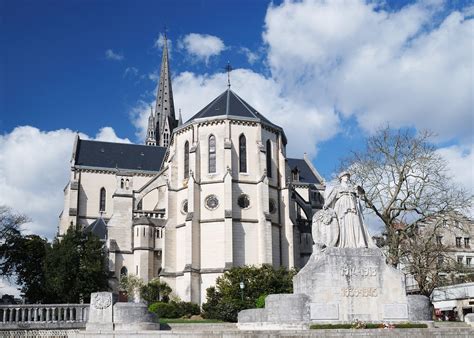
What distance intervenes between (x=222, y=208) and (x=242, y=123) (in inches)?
346

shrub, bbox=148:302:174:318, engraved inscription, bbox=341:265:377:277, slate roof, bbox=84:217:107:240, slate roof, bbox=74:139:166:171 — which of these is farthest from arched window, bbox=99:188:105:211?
engraved inscription, bbox=341:265:377:277

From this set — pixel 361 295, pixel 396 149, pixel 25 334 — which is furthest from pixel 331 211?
pixel 396 149

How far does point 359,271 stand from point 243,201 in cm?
3490

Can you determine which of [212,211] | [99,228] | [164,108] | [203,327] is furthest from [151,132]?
[203,327]

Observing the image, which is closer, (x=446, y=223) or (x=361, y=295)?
(x=361, y=295)

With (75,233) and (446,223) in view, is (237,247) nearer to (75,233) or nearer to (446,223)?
(75,233)

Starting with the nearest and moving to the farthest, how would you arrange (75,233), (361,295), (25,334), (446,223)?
(361,295) → (25,334) → (446,223) → (75,233)

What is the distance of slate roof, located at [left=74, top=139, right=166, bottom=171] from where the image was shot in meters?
Answer: 72.8

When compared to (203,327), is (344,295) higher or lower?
higher

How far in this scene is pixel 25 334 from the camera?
20172mm

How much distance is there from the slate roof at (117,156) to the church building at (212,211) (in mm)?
11953

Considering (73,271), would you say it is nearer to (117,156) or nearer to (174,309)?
(174,309)

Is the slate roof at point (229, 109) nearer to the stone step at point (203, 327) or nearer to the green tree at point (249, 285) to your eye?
the green tree at point (249, 285)

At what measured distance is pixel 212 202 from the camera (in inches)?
2039
